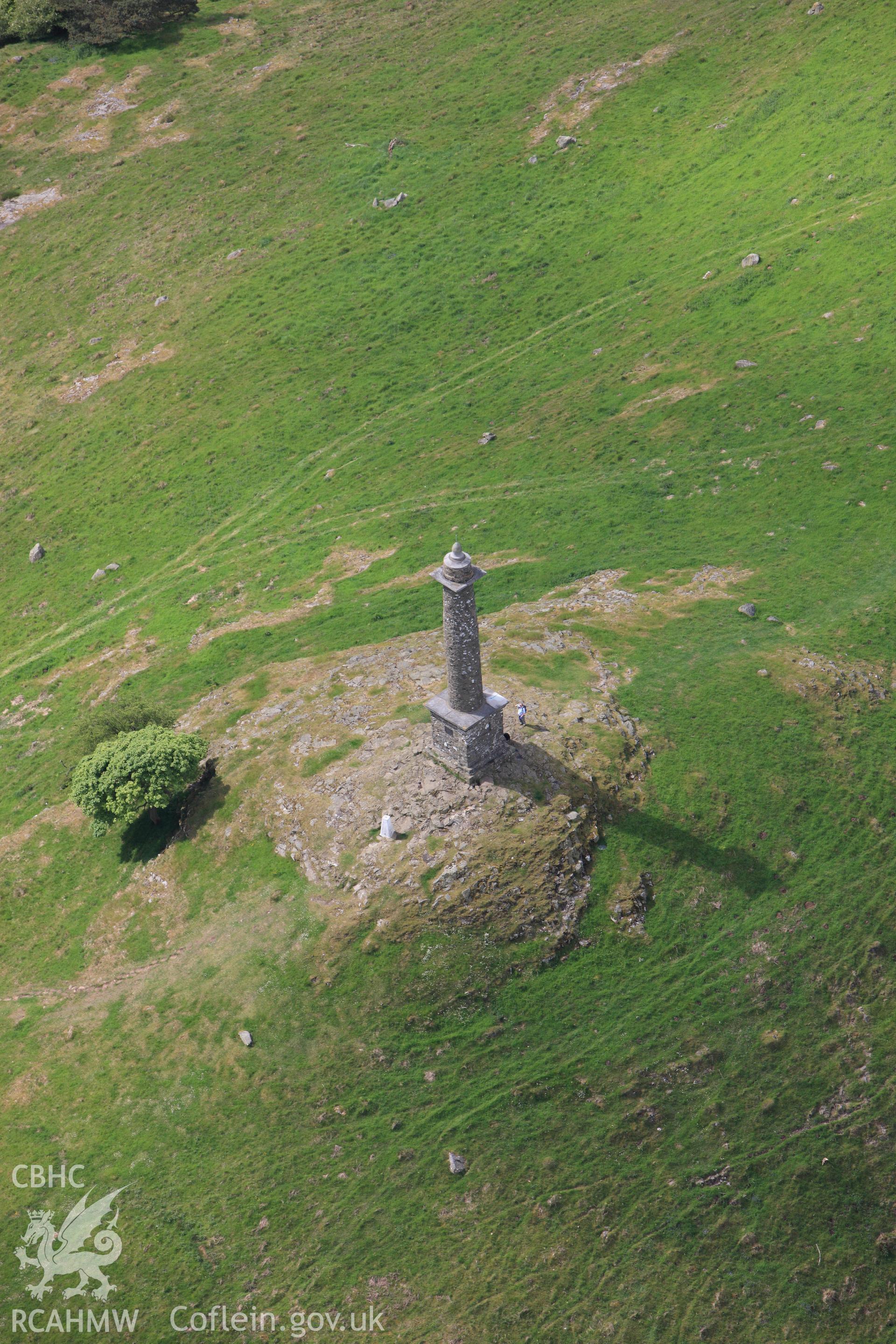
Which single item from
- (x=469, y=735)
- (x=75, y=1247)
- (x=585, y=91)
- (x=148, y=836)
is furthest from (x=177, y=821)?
(x=585, y=91)

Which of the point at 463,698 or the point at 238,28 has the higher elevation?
the point at 238,28

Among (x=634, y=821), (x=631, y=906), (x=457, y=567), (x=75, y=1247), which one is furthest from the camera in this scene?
(x=634, y=821)

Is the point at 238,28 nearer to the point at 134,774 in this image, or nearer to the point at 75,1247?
the point at 134,774

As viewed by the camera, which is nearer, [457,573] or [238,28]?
[457,573]

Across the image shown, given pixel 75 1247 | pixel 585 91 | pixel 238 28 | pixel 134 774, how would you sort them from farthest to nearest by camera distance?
pixel 238 28 → pixel 585 91 → pixel 134 774 → pixel 75 1247

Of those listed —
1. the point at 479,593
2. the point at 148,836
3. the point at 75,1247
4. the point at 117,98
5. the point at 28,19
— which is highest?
the point at 28,19

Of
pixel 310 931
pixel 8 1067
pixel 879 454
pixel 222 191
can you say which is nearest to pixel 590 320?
pixel 879 454

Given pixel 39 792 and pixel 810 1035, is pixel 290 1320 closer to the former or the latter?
pixel 810 1035
